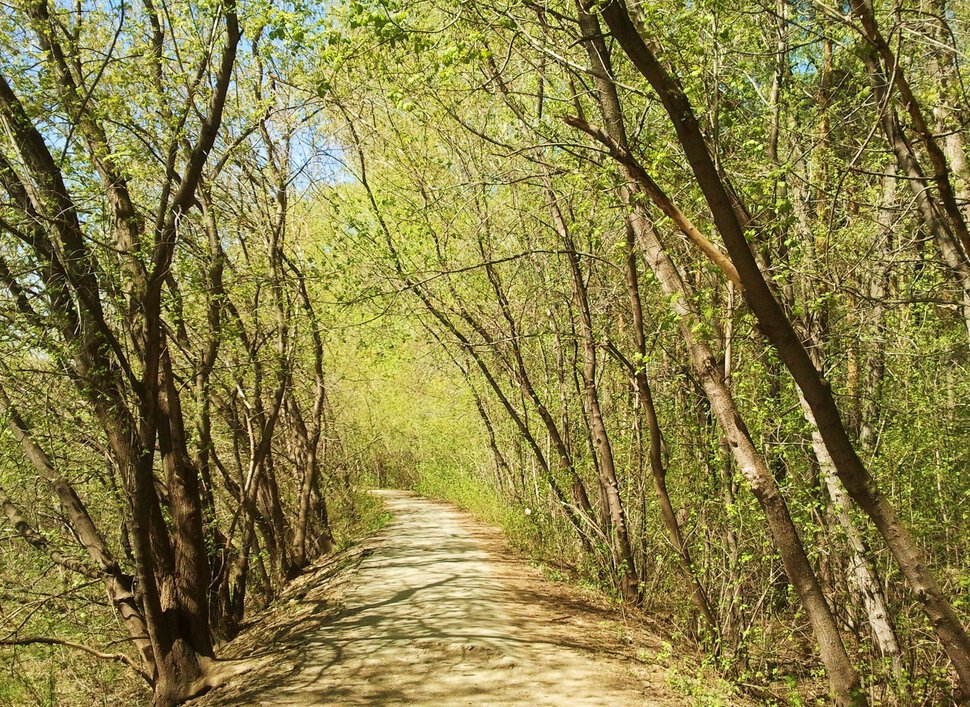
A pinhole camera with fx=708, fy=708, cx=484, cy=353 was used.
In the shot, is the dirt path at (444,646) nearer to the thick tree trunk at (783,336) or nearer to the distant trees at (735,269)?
the distant trees at (735,269)

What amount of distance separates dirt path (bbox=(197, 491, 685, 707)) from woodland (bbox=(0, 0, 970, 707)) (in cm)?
74

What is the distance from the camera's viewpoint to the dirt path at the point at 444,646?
573 centimetres

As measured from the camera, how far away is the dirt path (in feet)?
18.8

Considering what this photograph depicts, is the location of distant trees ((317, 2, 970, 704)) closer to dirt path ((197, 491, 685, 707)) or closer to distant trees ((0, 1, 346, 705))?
dirt path ((197, 491, 685, 707))

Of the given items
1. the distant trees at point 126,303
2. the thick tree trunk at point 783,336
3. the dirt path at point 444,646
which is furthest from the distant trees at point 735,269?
the distant trees at point 126,303

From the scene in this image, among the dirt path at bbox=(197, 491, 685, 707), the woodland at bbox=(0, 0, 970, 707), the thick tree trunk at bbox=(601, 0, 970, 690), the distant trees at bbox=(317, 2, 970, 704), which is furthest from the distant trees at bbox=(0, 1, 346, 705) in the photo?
the thick tree trunk at bbox=(601, 0, 970, 690)

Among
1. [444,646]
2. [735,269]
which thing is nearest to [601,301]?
[444,646]

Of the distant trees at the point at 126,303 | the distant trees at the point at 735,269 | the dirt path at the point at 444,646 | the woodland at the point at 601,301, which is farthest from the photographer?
the distant trees at the point at 126,303

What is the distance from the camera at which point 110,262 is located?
6.68 metres

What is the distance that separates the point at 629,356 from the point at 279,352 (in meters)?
4.66

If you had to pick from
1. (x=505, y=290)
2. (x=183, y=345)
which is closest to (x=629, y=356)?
(x=505, y=290)

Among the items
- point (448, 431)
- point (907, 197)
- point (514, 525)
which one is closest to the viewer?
point (907, 197)

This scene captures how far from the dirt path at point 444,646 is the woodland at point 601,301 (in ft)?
2.43

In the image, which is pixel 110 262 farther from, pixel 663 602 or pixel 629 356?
pixel 663 602
